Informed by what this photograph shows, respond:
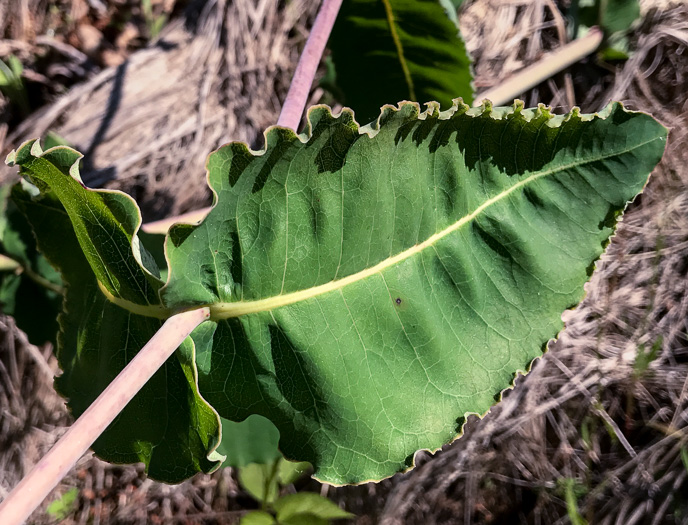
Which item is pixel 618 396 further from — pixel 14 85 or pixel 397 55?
pixel 14 85

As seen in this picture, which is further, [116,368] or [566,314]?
[566,314]

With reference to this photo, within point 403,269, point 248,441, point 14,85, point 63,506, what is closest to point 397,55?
point 403,269

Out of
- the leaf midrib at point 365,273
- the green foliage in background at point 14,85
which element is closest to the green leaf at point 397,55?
the leaf midrib at point 365,273

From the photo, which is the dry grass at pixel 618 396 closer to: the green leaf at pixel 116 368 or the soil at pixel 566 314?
the soil at pixel 566 314

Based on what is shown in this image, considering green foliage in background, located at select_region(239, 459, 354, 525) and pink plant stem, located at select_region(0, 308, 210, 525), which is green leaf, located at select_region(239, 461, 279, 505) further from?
pink plant stem, located at select_region(0, 308, 210, 525)

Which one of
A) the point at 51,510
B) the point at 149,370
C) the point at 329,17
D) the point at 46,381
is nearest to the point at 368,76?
the point at 329,17
